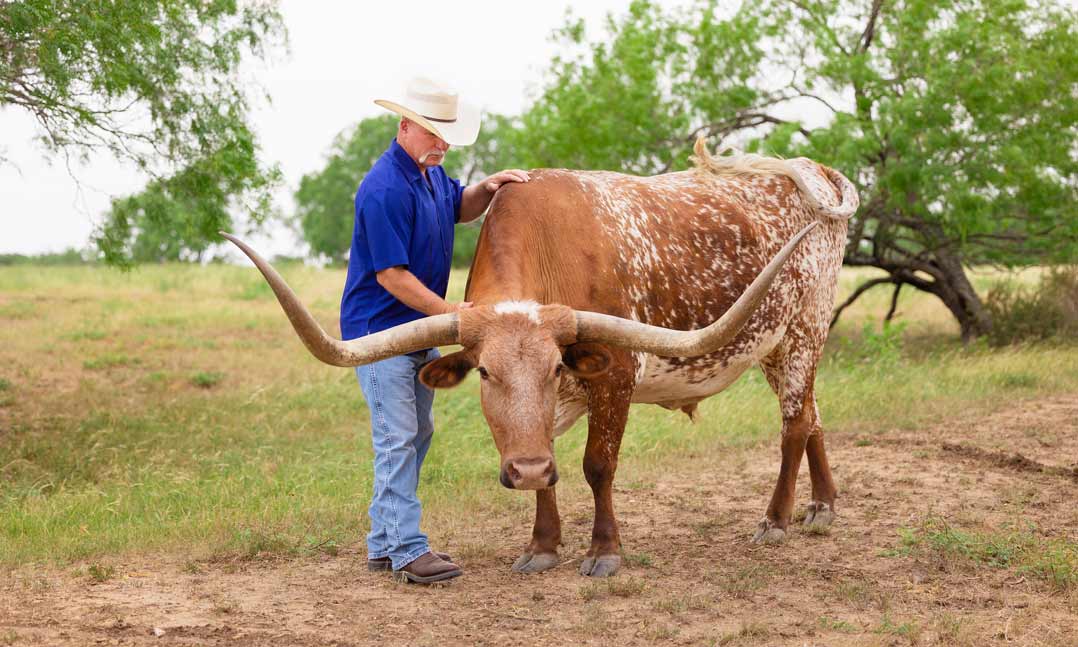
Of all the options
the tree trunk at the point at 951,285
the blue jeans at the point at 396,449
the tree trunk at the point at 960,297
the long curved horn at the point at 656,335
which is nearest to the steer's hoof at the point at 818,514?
the long curved horn at the point at 656,335

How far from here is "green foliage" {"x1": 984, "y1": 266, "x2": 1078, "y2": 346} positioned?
15.9 metres

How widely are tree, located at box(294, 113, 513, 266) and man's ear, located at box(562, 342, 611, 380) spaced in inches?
1792

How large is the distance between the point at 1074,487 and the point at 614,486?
3.17m

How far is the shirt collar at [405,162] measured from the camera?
5.71 metres

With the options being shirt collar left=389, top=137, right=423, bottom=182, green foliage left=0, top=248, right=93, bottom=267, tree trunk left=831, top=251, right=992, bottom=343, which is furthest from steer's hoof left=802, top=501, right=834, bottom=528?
green foliage left=0, top=248, right=93, bottom=267

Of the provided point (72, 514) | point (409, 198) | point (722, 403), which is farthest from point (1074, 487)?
point (72, 514)

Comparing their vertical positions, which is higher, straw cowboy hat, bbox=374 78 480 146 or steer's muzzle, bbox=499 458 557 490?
straw cowboy hat, bbox=374 78 480 146

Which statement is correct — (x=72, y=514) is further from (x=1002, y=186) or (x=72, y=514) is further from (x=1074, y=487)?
(x=1002, y=186)

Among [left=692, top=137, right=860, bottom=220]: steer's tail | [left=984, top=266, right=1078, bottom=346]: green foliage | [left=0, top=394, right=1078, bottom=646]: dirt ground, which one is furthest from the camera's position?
[left=984, top=266, right=1078, bottom=346]: green foliage

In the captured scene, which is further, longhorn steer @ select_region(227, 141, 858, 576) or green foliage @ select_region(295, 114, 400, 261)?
green foliage @ select_region(295, 114, 400, 261)

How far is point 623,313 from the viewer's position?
6012 millimetres

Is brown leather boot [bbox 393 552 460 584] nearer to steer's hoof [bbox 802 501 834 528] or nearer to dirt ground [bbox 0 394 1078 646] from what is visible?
dirt ground [bbox 0 394 1078 646]

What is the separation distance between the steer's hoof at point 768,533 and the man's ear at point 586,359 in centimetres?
192

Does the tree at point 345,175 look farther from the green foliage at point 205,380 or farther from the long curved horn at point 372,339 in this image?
the long curved horn at point 372,339
